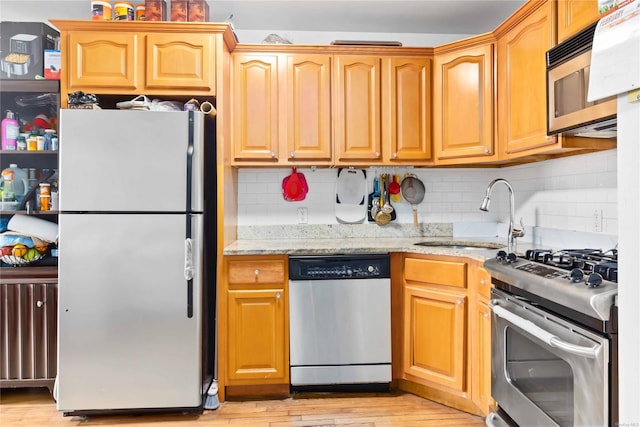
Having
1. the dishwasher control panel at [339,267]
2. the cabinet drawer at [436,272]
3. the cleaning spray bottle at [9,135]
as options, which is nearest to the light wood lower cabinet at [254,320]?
the dishwasher control panel at [339,267]

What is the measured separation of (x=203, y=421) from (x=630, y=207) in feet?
6.93

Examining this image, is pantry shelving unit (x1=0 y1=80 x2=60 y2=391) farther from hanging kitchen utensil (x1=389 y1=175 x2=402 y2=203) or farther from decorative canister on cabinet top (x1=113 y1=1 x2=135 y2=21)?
hanging kitchen utensil (x1=389 y1=175 x2=402 y2=203)

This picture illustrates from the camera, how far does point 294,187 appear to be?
2.89 meters

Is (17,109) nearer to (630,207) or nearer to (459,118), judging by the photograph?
(459,118)

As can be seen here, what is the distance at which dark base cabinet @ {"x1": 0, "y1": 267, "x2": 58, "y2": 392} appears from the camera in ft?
7.48

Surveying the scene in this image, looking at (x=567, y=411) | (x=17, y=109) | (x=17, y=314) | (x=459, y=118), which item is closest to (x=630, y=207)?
(x=567, y=411)

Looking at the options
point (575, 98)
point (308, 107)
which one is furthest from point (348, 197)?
point (575, 98)

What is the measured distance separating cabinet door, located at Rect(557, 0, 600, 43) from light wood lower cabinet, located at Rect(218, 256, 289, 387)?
1801 millimetres

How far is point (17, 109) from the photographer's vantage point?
2604 mm

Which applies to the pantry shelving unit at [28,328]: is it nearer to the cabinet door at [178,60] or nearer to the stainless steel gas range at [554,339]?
the cabinet door at [178,60]

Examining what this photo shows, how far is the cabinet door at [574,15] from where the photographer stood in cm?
166

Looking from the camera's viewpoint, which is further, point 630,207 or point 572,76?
point 572,76

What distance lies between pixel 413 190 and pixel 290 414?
169 centimetres

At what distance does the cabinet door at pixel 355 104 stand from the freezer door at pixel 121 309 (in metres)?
1.08
